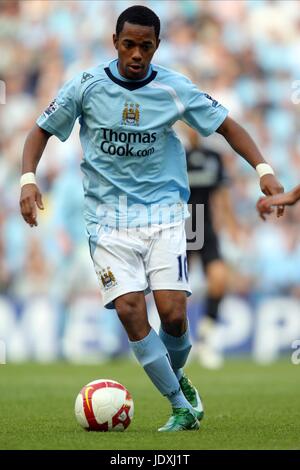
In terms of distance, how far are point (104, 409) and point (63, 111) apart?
181 centimetres

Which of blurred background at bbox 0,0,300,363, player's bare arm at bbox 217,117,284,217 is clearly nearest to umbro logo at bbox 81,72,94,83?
player's bare arm at bbox 217,117,284,217

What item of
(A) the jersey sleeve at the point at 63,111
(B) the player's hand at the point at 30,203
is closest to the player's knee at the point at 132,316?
(B) the player's hand at the point at 30,203

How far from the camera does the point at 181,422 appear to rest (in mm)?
6328

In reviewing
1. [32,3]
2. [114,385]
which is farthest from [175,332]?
[32,3]

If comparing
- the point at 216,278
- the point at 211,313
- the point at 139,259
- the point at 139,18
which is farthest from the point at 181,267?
the point at 211,313

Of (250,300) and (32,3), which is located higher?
(32,3)

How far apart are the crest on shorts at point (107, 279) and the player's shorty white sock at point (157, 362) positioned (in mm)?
365

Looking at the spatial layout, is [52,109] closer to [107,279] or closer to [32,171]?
[32,171]

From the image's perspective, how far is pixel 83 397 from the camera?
6445 mm

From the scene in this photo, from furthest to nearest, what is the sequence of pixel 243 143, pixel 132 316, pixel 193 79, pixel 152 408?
pixel 193 79 < pixel 152 408 < pixel 243 143 < pixel 132 316

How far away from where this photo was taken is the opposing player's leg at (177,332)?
6.41m

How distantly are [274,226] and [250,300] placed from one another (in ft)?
5.45
